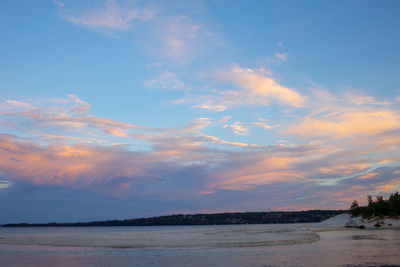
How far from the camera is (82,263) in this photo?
90.4ft

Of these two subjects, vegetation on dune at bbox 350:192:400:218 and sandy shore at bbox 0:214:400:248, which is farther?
vegetation on dune at bbox 350:192:400:218

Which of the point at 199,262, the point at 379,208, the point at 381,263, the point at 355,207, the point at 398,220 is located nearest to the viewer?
the point at 381,263

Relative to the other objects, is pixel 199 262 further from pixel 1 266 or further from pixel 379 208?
pixel 379 208

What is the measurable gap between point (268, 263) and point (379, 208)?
120 m

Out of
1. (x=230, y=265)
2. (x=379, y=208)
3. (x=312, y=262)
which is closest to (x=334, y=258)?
(x=312, y=262)

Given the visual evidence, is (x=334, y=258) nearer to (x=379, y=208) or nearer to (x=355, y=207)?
(x=379, y=208)

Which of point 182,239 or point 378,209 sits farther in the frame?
point 378,209

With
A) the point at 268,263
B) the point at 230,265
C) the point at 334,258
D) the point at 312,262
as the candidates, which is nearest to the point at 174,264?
the point at 230,265

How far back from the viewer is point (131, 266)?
2481cm

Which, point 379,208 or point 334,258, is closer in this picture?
point 334,258

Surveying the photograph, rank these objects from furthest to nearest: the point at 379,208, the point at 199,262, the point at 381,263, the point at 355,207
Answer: the point at 355,207, the point at 379,208, the point at 199,262, the point at 381,263

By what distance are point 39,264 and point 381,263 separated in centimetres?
2465

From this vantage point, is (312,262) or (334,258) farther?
(334,258)

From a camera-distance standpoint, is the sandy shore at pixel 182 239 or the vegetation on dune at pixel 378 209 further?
the vegetation on dune at pixel 378 209
